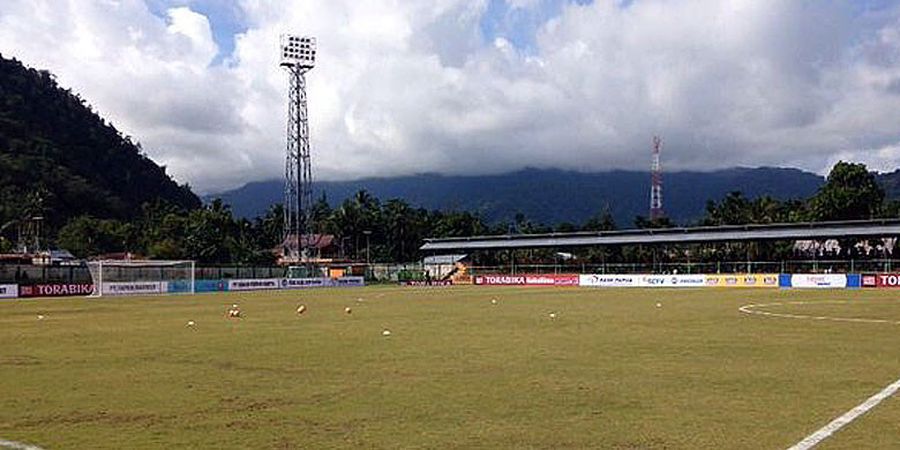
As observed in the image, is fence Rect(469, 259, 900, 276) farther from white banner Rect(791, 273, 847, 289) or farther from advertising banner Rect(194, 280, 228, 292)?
advertising banner Rect(194, 280, 228, 292)

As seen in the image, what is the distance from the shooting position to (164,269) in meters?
78.4

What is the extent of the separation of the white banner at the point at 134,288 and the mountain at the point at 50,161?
78.0 m

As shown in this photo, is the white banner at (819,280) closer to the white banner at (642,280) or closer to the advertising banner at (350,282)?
the white banner at (642,280)

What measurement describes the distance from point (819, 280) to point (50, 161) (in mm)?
140666

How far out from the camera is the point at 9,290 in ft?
215

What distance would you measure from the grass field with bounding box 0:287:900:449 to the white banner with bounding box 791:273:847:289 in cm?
4656

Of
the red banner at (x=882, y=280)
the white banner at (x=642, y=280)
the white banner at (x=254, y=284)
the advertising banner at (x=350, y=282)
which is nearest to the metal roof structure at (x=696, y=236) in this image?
the white banner at (x=642, y=280)

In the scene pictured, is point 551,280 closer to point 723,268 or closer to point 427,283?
point 427,283

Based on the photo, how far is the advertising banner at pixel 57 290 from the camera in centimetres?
6694

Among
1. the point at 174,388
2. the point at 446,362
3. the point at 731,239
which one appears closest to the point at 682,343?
the point at 446,362

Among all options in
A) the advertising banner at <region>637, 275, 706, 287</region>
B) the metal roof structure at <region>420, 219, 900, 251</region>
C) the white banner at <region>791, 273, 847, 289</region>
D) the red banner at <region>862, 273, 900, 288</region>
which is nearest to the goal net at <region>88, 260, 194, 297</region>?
the advertising banner at <region>637, 275, 706, 287</region>

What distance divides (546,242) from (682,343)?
84.5 meters

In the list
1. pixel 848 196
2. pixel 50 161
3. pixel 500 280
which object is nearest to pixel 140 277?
pixel 500 280

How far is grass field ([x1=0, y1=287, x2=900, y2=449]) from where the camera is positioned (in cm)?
1067
